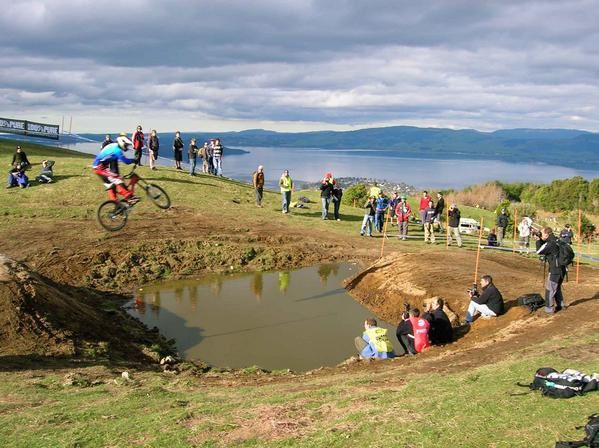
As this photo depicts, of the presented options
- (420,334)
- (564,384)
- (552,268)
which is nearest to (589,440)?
(564,384)

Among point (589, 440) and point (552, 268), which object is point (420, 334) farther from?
point (589, 440)

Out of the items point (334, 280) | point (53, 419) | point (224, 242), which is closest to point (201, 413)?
point (53, 419)

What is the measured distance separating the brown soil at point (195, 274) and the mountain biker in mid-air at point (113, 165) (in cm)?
326

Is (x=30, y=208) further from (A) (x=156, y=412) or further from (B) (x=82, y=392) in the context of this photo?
(A) (x=156, y=412)

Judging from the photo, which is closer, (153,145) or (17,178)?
(17,178)

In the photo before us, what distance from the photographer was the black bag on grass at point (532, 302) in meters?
14.9

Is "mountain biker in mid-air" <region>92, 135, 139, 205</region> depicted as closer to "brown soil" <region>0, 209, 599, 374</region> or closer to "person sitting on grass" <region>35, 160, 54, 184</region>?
"brown soil" <region>0, 209, 599, 374</region>

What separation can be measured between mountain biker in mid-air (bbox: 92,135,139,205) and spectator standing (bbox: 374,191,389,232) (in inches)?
579

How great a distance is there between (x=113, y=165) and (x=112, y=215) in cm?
158

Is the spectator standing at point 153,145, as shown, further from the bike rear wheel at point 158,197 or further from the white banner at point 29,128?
the white banner at point 29,128

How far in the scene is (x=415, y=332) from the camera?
13969 millimetres

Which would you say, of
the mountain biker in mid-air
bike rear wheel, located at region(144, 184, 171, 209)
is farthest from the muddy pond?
the mountain biker in mid-air

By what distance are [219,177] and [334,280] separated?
54.8 feet

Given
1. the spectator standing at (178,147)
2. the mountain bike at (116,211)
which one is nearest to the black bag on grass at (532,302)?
the mountain bike at (116,211)
